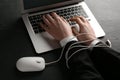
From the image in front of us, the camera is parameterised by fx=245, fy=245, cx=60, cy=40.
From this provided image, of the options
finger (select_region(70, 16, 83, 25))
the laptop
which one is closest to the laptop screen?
the laptop

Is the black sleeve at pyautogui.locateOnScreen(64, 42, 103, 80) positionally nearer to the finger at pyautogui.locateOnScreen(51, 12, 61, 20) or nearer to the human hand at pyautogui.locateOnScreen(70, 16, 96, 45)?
the human hand at pyautogui.locateOnScreen(70, 16, 96, 45)

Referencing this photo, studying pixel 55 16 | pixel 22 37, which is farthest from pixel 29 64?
pixel 55 16

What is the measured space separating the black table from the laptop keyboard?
Answer: 0.16ft

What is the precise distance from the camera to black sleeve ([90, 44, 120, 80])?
939 millimetres

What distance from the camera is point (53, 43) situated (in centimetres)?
105

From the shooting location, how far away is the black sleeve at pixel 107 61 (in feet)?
3.08

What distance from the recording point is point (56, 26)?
1081 millimetres

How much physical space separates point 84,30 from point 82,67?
0.20 meters

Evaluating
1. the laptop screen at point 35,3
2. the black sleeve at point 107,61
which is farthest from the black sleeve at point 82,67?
the laptop screen at point 35,3

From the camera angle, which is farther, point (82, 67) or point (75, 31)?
point (75, 31)

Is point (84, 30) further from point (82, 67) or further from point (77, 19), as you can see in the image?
point (82, 67)

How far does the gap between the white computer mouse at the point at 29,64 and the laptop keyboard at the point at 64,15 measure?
0.16 metres

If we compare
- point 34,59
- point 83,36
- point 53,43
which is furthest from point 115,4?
point 34,59

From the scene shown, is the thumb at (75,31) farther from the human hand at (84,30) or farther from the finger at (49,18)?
the finger at (49,18)
